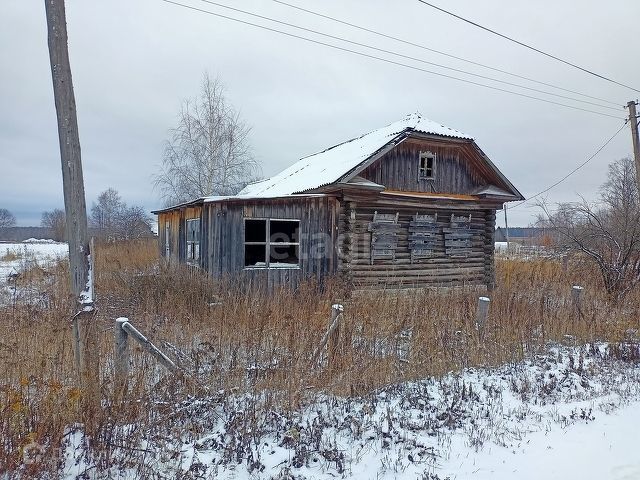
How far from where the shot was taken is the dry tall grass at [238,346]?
3662mm

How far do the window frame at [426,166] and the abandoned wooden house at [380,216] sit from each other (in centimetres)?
3

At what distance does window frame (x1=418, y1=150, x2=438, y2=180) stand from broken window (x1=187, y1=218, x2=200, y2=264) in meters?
7.39

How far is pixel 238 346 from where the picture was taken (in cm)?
484

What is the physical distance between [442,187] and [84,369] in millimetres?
11801

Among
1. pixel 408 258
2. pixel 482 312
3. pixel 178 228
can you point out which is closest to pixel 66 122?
pixel 482 312

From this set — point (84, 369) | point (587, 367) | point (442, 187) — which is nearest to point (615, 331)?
point (587, 367)

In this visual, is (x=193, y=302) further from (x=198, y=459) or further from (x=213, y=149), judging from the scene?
(x=213, y=149)

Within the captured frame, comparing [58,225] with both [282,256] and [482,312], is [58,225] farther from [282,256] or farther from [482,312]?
[482,312]

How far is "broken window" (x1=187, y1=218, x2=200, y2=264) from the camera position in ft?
44.1

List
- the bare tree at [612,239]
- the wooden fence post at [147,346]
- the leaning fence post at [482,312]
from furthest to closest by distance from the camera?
the bare tree at [612,239], the leaning fence post at [482,312], the wooden fence post at [147,346]

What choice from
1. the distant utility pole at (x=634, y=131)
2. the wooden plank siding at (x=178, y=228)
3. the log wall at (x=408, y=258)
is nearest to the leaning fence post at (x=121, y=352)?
the log wall at (x=408, y=258)

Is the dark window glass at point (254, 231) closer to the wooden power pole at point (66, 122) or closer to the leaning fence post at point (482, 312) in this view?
the leaning fence post at point (482, 312)

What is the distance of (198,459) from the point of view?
3527 millimetres

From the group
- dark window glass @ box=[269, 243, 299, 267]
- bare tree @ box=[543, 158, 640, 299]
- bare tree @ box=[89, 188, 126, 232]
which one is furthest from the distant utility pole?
bare tree @ box=[89, 188, 126, 232]
